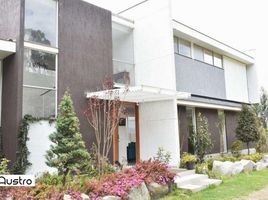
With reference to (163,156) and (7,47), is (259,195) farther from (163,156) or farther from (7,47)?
(7,47)

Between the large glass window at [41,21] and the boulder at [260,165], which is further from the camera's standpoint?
the boulder at [260,165]

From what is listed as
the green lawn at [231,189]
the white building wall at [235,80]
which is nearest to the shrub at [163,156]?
the green lawn at [231,189]

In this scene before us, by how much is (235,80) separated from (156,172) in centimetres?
1489

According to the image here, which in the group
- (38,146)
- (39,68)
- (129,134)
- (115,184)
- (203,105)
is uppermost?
(39,68)

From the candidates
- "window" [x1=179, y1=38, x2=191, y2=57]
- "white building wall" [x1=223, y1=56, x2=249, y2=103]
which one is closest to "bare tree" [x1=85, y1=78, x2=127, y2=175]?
"window" [x1=179, y1=38, x2=191, y2=57]

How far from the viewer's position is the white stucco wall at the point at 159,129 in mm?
13180

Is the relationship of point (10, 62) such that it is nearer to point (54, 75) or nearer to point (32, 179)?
point (54, 75)

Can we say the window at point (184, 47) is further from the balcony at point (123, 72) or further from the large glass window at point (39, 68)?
the large glass window at point (39, 68)

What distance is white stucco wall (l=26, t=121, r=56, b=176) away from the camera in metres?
10.0

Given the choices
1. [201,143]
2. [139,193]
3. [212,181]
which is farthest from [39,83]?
[201,143]

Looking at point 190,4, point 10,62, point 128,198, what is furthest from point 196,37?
point 128,198

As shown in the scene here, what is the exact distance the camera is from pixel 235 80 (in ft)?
71.2

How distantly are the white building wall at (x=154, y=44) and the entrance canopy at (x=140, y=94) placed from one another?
2.73ft

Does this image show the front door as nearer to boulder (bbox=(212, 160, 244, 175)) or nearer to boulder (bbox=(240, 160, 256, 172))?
boulder (bbox=(212, 160, 244, 175))
